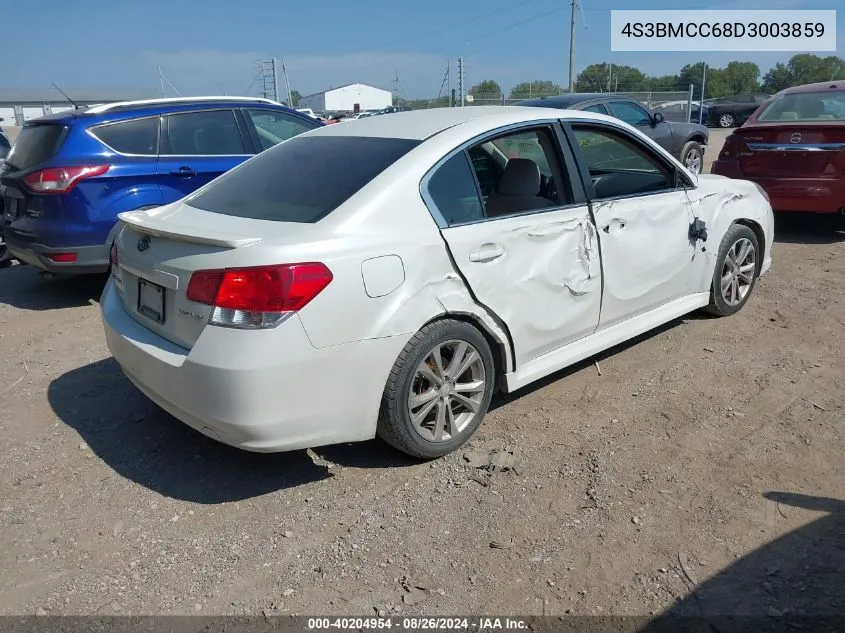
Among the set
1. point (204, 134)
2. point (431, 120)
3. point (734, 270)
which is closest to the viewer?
point (431, 120)

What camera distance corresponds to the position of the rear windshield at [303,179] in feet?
10.7

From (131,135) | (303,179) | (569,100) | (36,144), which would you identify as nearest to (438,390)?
(303,179)

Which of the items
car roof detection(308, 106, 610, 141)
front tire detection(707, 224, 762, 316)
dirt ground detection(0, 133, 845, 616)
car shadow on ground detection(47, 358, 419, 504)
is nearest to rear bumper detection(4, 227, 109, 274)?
dirt ground detection(0, 133, 845, 616)

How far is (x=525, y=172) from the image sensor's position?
398 centimetres

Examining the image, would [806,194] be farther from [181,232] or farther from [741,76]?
[741,76]

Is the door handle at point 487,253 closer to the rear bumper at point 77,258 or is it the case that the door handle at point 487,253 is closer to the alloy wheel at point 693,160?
the rear bumper at point 77,258

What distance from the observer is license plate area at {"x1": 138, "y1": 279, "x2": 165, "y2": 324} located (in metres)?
3.15

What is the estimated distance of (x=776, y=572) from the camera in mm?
2582

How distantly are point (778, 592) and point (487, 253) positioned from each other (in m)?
1.84

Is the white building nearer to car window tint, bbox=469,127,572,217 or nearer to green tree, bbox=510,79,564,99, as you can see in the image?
green tree, bbox=510,79,564,99

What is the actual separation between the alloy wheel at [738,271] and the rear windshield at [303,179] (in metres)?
2.84

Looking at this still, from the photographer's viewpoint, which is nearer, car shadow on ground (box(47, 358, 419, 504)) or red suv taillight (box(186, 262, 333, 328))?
red suv taillight (box(186, 262, 333, 328))

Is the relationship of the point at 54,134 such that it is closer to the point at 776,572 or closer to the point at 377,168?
the point at 377,168

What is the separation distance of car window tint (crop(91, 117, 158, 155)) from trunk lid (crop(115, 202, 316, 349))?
2939mm
